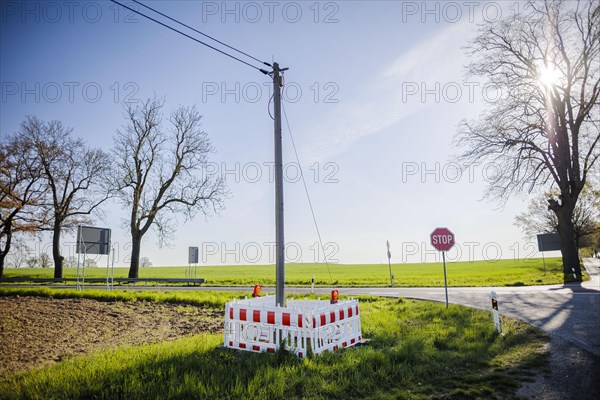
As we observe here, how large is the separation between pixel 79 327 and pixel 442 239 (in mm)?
12652

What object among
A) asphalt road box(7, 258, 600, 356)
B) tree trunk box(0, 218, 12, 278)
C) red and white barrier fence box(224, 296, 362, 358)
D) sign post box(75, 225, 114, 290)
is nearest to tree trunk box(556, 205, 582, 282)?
asphalt road box(7, 258, 600, 356)

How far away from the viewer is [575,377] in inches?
227

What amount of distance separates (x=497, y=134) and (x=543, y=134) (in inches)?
112

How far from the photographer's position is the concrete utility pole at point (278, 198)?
8.41 m

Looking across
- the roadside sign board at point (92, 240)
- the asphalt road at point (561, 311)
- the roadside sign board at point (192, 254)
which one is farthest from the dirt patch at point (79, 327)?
the roadside sign board at point (192, 254)

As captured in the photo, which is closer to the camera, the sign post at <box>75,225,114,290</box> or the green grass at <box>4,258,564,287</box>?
the sign post at <box>75,225,114,290</box>

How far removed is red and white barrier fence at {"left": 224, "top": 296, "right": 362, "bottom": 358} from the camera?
22.6 feet

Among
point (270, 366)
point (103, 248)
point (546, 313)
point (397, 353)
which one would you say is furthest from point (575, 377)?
point (103, 248)

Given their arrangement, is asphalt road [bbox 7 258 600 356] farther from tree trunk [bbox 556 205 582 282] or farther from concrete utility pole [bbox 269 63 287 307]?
tree trunk [bbox 556 205 582 282]

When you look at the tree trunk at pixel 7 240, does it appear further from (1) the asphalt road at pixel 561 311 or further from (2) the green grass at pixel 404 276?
(1) the asphalt road at pixel 561 311

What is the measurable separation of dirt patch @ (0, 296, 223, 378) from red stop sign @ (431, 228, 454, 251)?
28.5 ft

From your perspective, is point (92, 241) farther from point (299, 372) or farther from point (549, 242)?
point (549, 242)

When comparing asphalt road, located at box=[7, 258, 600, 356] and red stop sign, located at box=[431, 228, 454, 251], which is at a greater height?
red stop sign, located at box=[431, 228, 454, 251]

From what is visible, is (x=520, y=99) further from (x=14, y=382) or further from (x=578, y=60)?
(x=14, y=382)
